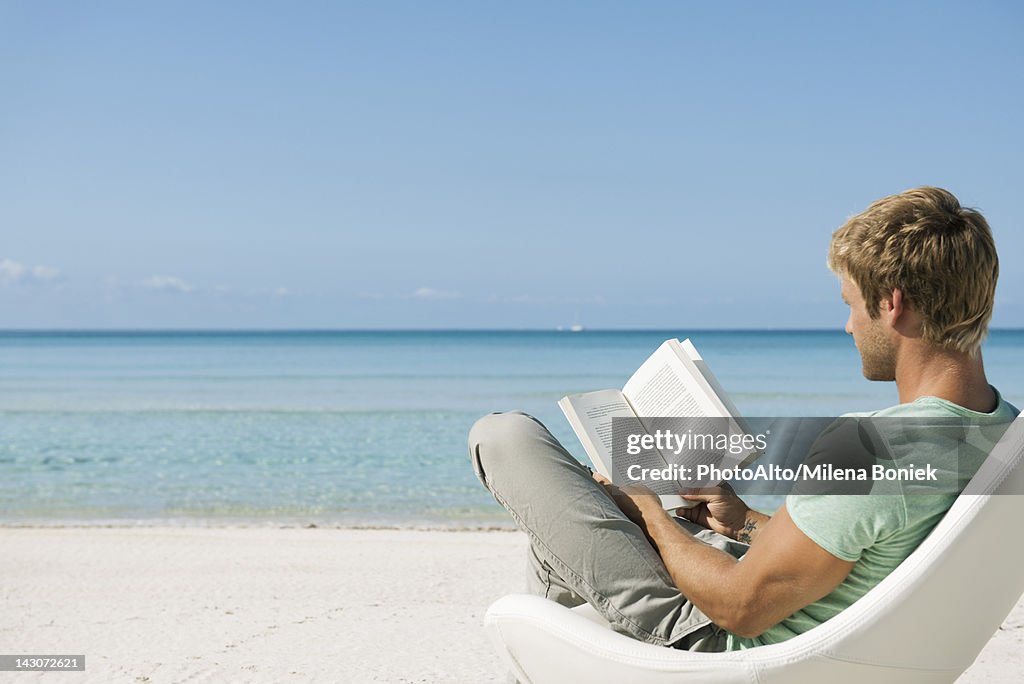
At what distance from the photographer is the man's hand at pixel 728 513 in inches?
100

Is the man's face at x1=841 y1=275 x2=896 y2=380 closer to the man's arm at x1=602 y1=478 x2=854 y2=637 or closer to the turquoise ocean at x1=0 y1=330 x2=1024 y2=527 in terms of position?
the man's arm at x1=602 y1=478 x2=854 y2=637

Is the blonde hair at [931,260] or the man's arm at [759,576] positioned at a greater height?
the blonde hair at [931,260]

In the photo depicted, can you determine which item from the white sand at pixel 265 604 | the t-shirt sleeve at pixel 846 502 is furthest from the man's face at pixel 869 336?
the white sand at pixel 265 604

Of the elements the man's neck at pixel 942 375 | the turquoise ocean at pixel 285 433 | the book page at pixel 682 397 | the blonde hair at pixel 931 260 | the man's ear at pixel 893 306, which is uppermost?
the blonde hair at pixel 931 260

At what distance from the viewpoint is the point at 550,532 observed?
2.26 m

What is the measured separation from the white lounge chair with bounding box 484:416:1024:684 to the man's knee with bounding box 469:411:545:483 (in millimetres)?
343

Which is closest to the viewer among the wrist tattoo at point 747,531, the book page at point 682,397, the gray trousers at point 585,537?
the gray trousers at point 585,537

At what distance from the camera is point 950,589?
1.93m

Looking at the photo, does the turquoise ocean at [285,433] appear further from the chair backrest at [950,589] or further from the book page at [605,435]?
the chair backrest at [950,589]

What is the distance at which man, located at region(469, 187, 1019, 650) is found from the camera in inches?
73.4

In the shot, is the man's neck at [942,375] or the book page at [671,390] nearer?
the man's neck at [942,375]

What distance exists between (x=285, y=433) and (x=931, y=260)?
1259 cm

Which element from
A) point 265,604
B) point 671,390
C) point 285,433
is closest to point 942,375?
point 671,390

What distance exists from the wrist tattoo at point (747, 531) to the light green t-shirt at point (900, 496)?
0.55 meters
